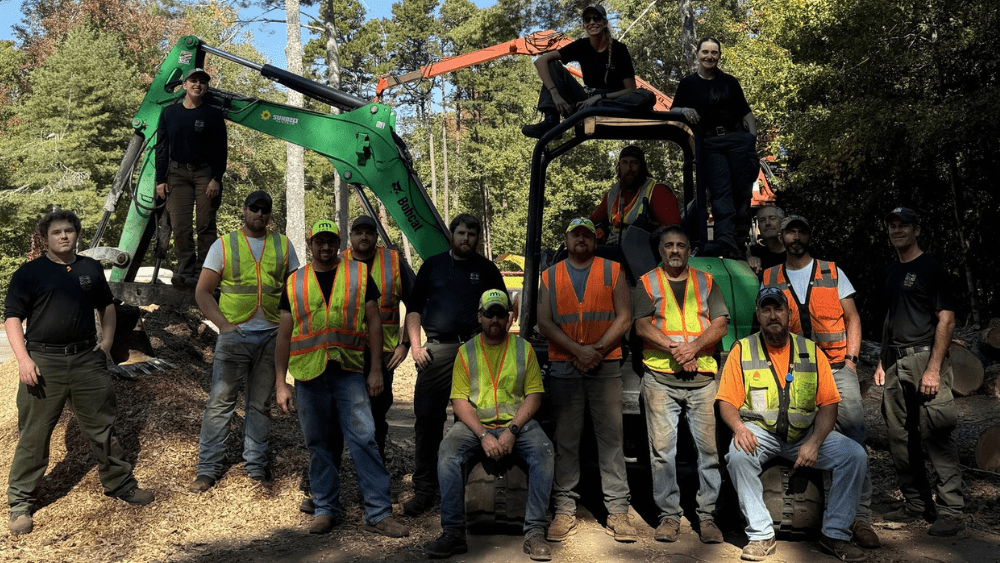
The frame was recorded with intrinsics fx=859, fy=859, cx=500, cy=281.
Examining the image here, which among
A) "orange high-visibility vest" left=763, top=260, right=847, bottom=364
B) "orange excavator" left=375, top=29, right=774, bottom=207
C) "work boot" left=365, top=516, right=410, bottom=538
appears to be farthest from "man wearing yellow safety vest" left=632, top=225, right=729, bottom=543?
"orange excavator" left=375, top=29, right=774, bottom=207

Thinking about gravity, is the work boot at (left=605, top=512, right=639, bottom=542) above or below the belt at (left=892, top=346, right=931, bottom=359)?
below

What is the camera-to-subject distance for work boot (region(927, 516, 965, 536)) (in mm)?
5438

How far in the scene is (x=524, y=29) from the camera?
3747cm

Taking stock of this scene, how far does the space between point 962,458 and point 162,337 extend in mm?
8200

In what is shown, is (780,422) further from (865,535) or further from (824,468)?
(865,535)

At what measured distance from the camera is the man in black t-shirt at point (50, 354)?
222 inches

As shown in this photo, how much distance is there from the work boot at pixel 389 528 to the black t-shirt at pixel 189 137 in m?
3.36

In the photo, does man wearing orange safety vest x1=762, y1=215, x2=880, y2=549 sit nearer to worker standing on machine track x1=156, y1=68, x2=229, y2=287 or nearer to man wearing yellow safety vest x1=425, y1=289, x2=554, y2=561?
man wearing yellow safety vest x1=425, y1=289, x2=554, y2=561

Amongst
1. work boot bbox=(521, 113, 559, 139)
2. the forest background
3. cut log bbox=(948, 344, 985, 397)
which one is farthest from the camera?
the forest background

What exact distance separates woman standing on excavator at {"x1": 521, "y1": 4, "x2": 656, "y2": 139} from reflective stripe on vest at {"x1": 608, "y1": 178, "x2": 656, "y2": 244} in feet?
2.11

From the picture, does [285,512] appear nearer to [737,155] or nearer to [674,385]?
[674,385]

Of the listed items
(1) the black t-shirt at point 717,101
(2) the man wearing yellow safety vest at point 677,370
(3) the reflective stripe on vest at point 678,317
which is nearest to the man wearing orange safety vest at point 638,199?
(1) the black t-shirt at point 717,101

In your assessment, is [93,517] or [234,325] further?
[234,325]

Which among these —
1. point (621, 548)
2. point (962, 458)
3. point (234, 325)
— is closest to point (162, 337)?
point (234, 325)
